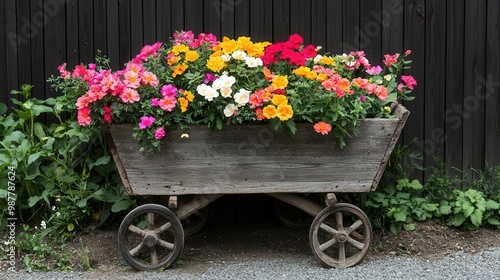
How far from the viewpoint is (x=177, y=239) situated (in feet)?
16.2

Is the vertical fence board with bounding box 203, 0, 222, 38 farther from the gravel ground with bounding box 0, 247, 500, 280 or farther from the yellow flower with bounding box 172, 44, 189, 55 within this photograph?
the gravel ground with bounding box 0, 247, 500, 280

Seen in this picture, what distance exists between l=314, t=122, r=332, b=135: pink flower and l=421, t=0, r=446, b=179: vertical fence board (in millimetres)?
1423

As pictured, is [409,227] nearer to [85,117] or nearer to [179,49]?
[179,49]

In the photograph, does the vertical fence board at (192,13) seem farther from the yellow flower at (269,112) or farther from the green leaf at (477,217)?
the green leaf at (477,217)

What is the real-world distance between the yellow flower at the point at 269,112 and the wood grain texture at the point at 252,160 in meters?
0.18

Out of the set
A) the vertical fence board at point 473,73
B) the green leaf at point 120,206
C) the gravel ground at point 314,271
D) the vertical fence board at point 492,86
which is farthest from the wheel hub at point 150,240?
the vertical fence board at point 492,86

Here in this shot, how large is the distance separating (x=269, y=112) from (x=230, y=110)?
0.78ft

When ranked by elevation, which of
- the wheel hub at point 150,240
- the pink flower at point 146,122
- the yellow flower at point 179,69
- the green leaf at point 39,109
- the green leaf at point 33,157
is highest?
the yellow flower at point 179,69

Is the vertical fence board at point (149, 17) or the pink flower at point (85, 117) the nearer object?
the pink flower at point (85, 117)

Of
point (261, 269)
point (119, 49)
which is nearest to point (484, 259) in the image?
point (261, 269)

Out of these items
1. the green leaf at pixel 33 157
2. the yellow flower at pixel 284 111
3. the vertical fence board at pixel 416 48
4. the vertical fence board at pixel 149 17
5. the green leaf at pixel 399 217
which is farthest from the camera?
the vertical fence board at pixel 416 48

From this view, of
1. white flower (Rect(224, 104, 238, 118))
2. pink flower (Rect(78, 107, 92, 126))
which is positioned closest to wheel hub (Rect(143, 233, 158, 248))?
pink flower (Rect(78, 107, 92, 126))

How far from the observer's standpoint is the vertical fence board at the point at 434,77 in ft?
19.0

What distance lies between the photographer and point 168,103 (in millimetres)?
4715
